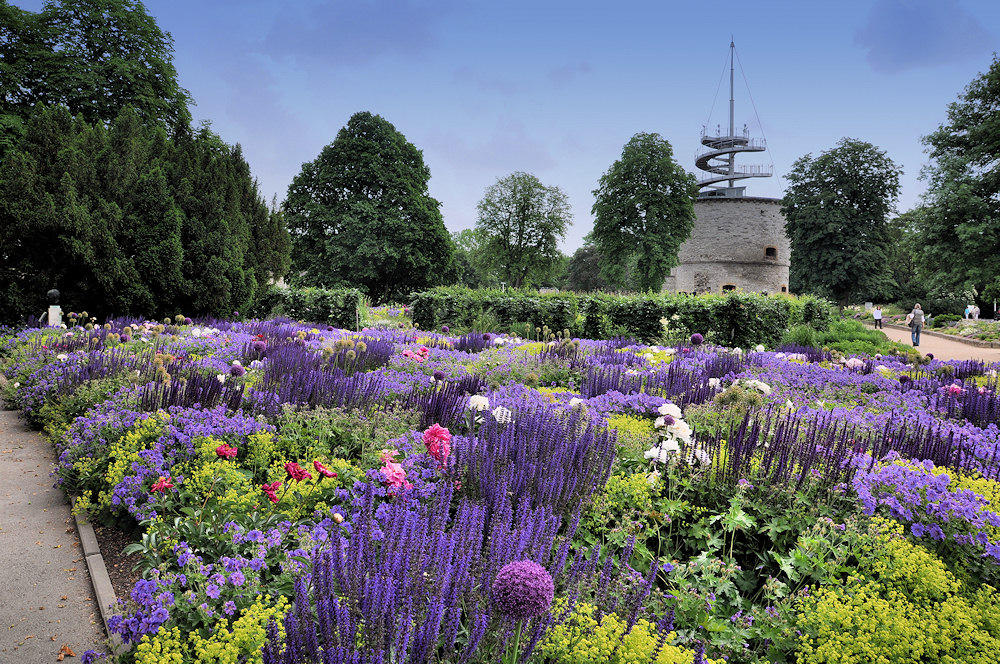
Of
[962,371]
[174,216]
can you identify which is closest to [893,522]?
[962,371]

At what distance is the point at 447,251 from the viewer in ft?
97.3

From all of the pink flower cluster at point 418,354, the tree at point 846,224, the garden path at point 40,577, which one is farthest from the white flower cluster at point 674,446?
the tree at point 846,224

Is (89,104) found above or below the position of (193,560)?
above

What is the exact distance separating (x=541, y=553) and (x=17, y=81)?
2399 centimetres

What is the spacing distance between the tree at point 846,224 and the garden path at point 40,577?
37.0m

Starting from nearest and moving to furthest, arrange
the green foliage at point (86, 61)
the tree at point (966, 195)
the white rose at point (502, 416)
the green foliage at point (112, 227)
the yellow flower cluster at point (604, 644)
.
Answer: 1. the yellow flower cluster at point (604, 644)
2. the white rose at point (502, 416)
3. the green foliage at point (112, 227)
4. the green foliage at point (86, 61)
5. the tree at point (966, 195)

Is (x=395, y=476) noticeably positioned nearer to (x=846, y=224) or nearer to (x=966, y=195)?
(x=966, y=195)

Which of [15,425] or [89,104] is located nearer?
[15,425]

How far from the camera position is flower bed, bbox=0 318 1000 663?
179 cm

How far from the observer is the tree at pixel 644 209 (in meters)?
33.2

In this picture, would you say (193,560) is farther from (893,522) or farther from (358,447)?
(893,522)

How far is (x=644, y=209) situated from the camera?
3422 cm

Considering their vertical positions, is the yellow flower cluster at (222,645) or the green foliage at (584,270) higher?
the green foliage at (584,270)

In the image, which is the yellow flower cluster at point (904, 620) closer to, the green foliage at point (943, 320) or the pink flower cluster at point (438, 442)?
the pink flower cluster at point (438, 442)
